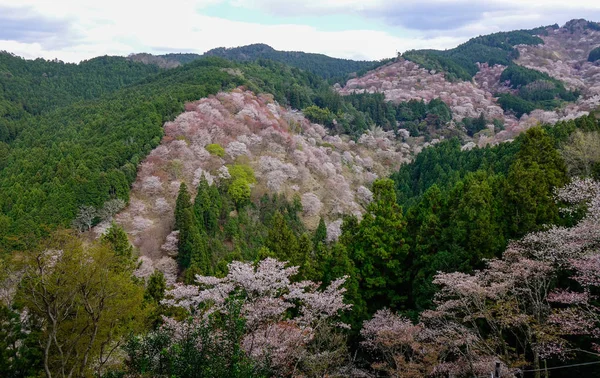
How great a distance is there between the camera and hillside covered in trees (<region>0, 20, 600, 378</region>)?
13.9 m

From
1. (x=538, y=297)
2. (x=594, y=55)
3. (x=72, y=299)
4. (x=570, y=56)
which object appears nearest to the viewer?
(x=538, y=297)

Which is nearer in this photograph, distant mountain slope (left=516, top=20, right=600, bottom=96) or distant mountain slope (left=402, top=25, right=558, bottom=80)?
distant mountain slope (left=516, top=20, right=600, bottom=96)

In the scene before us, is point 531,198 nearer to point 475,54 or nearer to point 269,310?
point 269,310

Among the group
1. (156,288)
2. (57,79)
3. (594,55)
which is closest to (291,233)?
(156,288)

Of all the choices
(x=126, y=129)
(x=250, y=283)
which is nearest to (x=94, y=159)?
(x=126, y=129)

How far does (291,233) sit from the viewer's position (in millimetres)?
24844

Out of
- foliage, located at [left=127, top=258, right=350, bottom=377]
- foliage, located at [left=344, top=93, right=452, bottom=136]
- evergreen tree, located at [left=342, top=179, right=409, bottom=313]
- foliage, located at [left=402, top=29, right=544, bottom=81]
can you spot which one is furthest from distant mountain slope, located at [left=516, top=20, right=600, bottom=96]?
foliage, located at [left=127, top=258, right=350, bottom=377]

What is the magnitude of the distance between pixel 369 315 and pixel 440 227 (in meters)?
5.99

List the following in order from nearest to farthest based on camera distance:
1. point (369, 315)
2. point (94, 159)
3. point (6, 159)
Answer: point (369, 315), point (94, 159), point (6, 159)

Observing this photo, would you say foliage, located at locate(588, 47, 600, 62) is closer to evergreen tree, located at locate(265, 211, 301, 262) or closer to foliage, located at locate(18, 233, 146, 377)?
evergreen tree, located at locate(265, 211, 301, 262)

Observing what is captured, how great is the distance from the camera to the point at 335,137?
71.8 meters

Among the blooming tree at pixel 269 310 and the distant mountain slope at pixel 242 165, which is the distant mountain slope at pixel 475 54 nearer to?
the distant mountain slope at pixel 242 165

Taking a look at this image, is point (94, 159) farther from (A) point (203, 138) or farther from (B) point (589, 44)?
(B) point (589, 44)

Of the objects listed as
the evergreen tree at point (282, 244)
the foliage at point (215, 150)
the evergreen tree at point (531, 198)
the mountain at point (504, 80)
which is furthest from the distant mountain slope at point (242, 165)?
the mountain at point (504, 80)
